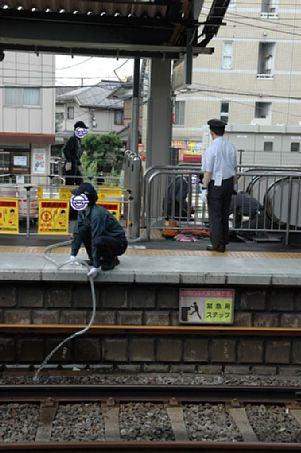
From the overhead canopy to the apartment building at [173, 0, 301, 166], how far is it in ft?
93.4

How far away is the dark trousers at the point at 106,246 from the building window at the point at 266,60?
3537cm

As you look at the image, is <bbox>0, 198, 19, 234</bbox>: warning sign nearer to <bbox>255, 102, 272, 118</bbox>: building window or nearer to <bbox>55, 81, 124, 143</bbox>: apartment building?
<bbox>255, 102, 272, 118</bbox>: building window

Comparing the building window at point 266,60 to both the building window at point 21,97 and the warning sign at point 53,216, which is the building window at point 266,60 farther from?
the warning sign at point 53,216

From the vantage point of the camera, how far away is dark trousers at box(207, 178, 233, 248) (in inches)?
316

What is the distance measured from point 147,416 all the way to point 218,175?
347 cm

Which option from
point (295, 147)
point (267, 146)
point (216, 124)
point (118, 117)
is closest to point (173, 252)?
point (216, 124)

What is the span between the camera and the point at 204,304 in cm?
710

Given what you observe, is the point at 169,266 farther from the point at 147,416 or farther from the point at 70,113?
the point at 70,113

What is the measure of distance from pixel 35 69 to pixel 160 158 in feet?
83.9

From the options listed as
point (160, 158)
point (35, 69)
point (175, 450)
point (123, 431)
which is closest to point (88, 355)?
point (123, 431)

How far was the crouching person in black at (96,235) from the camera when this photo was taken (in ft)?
22.0

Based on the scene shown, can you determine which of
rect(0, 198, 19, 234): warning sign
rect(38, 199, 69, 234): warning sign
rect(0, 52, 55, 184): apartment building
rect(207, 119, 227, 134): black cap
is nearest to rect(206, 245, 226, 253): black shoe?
rect(207, 119, 227, 134): black cap

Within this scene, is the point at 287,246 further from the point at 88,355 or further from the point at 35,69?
the point at 35,69

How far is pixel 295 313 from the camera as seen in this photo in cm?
730
